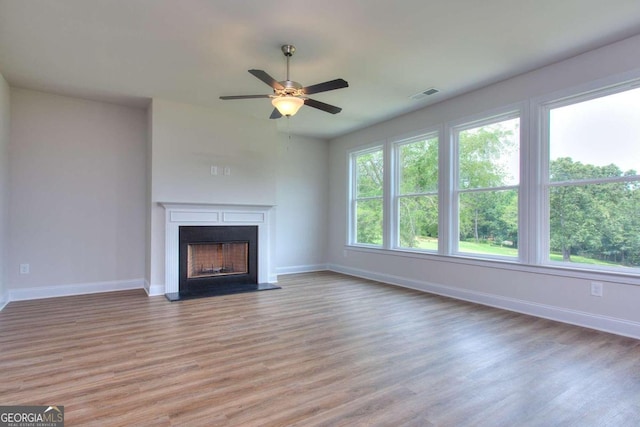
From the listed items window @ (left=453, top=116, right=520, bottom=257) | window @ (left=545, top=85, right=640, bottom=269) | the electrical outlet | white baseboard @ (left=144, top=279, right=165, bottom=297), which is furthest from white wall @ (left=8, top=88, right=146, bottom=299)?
the electrical outlet

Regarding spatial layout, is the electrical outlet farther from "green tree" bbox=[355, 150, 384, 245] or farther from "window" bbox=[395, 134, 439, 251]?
"green tree" bbox=[355, 150, 384, 245]

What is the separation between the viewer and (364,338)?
10.4ft

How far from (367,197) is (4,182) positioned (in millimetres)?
5365

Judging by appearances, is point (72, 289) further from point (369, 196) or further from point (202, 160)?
point (369, 196)

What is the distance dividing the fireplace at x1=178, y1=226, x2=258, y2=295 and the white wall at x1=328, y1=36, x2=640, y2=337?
2178 millimetres

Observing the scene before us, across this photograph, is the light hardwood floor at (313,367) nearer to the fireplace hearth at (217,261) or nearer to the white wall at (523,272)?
the white wall at (523,272)

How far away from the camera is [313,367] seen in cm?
255

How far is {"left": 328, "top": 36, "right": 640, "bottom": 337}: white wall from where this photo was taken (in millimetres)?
3299

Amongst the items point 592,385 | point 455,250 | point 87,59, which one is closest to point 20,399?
point 87,59

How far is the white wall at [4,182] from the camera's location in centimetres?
409

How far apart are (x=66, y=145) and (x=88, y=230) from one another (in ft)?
4.06

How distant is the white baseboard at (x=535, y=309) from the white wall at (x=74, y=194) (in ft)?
14.4

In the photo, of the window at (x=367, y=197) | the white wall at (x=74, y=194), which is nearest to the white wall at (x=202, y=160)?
the white wall at (x=74, y=194)

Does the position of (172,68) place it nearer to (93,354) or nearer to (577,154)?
(93,354)
